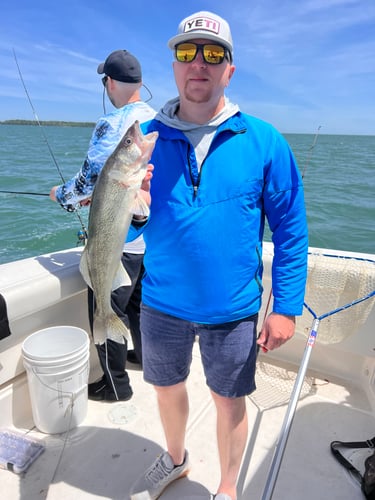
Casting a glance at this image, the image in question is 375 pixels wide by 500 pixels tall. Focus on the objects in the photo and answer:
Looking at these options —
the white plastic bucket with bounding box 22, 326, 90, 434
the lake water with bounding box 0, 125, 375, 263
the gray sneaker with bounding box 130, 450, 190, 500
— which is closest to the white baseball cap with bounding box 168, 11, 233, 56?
the white plastic bucket with bounding box 22, 326, 90, 434

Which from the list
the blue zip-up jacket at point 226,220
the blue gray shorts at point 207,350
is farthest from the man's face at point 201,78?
the blue gray shorts at point 207,350

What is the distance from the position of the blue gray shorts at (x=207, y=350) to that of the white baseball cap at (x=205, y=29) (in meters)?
1.31

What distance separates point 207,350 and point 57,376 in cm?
127

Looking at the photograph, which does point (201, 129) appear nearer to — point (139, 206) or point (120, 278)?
point (139, 206)

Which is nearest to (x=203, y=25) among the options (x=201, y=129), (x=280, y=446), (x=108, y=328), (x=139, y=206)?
(x=201, y=129)

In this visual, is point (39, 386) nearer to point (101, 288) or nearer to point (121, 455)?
point (121, 455)

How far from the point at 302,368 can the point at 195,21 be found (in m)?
1.97

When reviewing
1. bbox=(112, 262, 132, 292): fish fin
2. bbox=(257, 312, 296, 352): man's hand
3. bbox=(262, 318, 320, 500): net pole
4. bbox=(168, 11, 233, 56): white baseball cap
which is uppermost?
bbox=(168, 11, 233, 56): white baseball cap

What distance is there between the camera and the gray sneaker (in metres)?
2.26

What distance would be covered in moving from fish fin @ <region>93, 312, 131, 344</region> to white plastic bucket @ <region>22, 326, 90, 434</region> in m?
0.71

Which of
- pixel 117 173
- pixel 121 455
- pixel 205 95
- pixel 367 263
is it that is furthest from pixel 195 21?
pixel 121 455

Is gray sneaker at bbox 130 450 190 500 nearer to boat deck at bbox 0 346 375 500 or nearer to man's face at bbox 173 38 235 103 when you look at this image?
boat deck at bbox 0 346 375 500

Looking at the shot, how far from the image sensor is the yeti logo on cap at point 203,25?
1.71 metres

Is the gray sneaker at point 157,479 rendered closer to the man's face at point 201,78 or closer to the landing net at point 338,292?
the landing net at point 338,292
